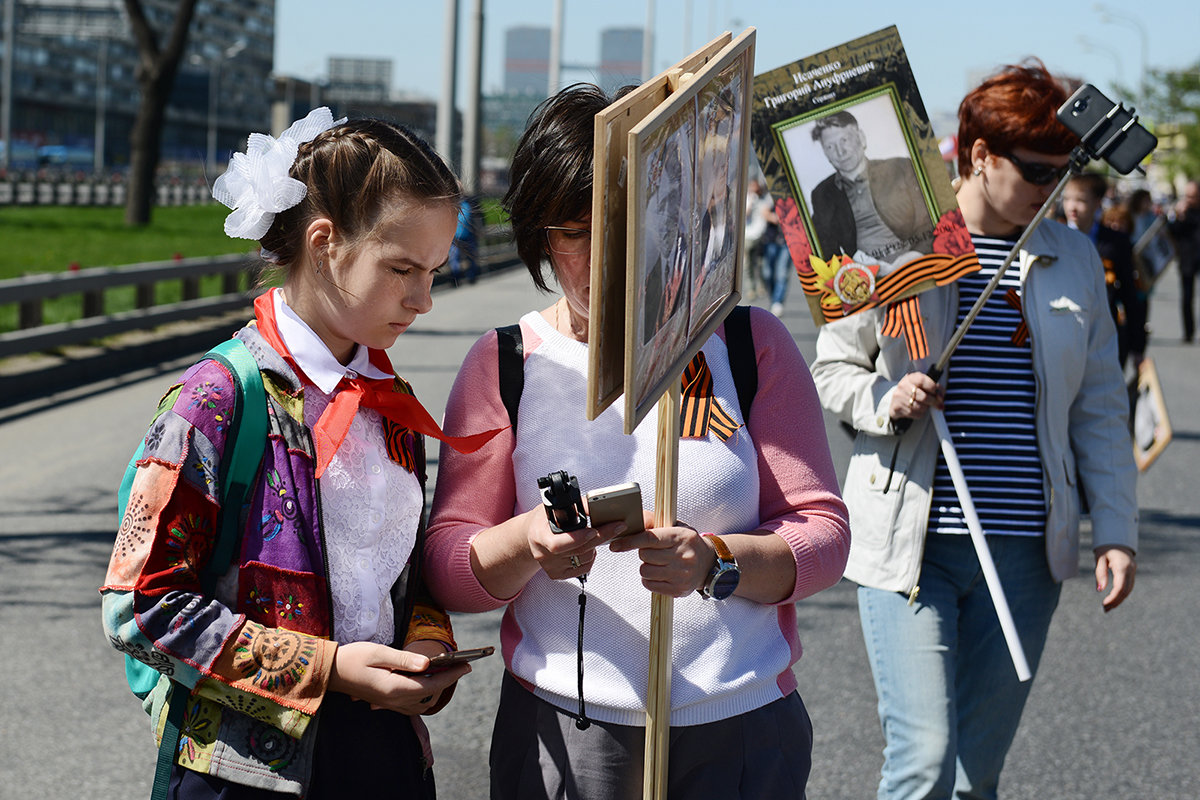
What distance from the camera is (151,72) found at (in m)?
25.2

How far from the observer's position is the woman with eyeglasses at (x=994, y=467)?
2859 mm

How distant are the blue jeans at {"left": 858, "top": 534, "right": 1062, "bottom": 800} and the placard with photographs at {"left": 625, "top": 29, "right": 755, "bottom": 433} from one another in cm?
113

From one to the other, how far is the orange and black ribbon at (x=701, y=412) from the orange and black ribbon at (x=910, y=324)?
0.94m

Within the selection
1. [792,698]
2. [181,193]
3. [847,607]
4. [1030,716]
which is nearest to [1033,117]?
[792,698]

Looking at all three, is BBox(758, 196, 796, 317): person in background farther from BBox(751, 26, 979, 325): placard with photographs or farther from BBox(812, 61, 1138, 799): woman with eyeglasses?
BBox(751, 26, 979, 325): placard with photographs

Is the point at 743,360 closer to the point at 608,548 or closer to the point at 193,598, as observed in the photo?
the point at 608,548

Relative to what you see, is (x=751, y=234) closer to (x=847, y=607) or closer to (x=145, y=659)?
(x=847, y=607)

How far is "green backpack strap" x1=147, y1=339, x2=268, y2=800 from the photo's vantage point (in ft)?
5.91

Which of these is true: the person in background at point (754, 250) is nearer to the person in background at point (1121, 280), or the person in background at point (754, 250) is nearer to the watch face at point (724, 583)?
the person in background at point (1121, 280)

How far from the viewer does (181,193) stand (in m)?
57.8

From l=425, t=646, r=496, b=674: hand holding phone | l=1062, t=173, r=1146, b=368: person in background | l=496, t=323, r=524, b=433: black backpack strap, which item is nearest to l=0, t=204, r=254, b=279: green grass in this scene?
l=1062, t=173, r=1146, b=368: person in background

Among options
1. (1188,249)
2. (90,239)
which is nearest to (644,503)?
(1188,249)

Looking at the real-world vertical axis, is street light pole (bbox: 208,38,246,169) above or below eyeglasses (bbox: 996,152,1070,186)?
above

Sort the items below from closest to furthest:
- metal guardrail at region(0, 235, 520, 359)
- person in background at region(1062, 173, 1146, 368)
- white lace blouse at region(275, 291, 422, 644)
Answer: white lace blouse at region(275, 291, 422, 644), person in background at region(1062, 173, 1146, 368), metal guardrail at region(0, 235, 520, 359)
